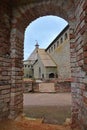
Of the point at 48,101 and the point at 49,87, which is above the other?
the point at 49,87

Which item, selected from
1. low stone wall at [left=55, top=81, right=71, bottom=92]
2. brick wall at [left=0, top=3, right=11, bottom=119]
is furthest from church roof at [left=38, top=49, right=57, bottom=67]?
brick wall at [left=0, top=3, right=11, bottom=119]

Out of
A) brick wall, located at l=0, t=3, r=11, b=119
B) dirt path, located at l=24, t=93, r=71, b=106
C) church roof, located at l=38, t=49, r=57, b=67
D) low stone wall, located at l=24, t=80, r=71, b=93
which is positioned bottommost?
dirt path, located at l=24, t=93, r=71, b=106

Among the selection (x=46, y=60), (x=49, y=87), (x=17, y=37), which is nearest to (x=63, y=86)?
(x=49, y=87)

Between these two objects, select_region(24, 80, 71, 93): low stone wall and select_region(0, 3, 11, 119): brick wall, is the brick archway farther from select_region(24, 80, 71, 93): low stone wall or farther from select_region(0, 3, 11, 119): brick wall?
select_region(24, 80, 71, 93): low stone wall

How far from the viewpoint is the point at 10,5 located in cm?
495

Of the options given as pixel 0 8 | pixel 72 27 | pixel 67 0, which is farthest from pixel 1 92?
pixel 67 0

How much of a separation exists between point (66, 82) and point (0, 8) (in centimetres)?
1084

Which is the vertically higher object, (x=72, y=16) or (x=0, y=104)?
(x=72, y=16)

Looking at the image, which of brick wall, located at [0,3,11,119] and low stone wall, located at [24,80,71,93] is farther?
low stone wall, located at [24,80,71,93]

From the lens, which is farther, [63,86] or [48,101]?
[63,86]

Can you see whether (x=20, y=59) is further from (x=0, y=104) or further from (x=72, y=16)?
(x=72, y=16)

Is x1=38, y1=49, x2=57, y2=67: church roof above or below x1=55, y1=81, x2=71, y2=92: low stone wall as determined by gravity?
above

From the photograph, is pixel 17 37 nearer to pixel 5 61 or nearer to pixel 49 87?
pixel 5 61

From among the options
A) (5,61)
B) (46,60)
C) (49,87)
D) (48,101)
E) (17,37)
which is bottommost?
(48,101)
